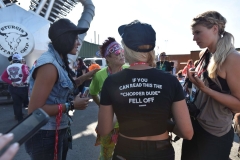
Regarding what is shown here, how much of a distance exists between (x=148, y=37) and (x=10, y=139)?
45.1 inches

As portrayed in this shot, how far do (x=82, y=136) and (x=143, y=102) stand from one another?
377 centimetres

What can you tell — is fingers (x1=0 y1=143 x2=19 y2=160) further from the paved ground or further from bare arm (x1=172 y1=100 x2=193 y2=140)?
the paved ground

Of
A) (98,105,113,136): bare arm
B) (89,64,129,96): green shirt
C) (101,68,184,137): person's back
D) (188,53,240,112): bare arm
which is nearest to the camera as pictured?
(101,68,184,137): person's back

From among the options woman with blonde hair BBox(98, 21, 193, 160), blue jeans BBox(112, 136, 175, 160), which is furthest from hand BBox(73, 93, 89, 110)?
blue jeans BBox(112, 136, 175, 160)

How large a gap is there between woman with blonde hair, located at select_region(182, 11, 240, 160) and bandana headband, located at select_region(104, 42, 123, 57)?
39.7 inches

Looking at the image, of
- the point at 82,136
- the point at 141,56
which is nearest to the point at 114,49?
the point at 141,56

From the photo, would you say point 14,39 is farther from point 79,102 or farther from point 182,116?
point 182,116

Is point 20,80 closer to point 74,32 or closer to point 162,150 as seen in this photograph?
point 74,32

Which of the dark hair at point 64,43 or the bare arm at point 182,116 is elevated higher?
the dark hair at point 64,43

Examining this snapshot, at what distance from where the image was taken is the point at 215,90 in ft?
6.21

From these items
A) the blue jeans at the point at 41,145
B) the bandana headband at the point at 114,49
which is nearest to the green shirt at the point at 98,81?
the bandana headband at the point at 114,49

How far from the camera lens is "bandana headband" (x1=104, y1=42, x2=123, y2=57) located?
9.07ft

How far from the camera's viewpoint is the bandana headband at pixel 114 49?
9.07ft

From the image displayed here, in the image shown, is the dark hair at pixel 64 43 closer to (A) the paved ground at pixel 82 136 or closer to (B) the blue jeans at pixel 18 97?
(A) the paved ground at pixel 82 136
